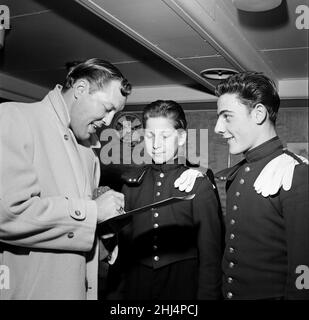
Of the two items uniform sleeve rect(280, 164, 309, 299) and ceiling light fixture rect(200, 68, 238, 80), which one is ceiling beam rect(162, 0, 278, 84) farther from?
uniform sleeve rect(280, 164, 309, 299)

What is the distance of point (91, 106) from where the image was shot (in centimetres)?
108

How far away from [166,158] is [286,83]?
1736mm

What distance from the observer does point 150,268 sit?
1.35 meters

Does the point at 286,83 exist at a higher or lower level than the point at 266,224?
higher

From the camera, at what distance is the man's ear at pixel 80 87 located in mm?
1076

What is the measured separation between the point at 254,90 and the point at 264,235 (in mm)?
425

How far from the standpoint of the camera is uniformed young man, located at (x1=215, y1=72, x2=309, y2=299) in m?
0.95

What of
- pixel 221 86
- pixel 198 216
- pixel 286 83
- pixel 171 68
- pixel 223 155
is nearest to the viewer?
pixel 221 86

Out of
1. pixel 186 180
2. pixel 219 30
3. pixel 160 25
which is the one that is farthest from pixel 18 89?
pixel 186 180

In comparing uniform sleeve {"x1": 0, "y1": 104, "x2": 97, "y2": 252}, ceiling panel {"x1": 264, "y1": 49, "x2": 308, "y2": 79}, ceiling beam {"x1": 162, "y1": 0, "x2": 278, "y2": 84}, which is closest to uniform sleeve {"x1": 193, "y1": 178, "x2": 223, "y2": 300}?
uniform sleeve {"x1": 0, "y1": 104, "x2": 97, "y2": 252}

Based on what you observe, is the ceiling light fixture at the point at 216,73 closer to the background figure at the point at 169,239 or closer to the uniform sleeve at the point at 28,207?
the background figure at the point at 169,239

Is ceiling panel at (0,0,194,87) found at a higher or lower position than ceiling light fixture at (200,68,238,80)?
higher
